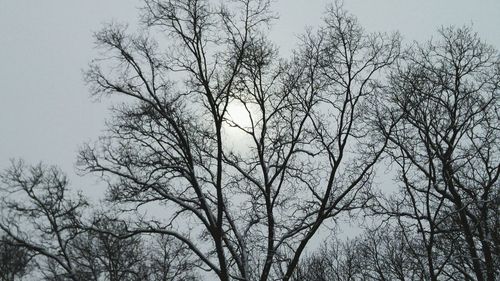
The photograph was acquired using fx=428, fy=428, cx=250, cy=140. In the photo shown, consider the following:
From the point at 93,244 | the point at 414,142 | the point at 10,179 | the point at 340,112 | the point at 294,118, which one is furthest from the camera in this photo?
the point at 93,244

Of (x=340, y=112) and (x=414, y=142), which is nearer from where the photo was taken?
(x=340, y=112)

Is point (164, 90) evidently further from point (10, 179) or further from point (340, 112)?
point (10, 179)

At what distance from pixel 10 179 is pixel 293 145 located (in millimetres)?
12112

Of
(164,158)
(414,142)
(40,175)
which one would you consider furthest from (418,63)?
(40,175)

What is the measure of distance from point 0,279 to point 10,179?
22.4 feet

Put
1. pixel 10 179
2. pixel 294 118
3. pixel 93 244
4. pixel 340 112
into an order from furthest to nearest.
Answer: pixel 93 244 → pixel 10 179 → pixel 294 118 → pixel 340 112

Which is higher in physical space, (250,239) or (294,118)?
(294,118)

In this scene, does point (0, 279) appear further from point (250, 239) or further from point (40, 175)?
point (250, 239)

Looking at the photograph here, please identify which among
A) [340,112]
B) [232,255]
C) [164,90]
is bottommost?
[232,255]

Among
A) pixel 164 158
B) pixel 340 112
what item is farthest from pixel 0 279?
pixel 340 112

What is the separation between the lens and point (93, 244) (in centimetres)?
2094

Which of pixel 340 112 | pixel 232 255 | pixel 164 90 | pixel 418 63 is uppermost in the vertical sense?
pixel 418 63

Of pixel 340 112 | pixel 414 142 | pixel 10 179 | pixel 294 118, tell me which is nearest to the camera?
pixel 340 112

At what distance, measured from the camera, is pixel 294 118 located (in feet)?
42.1
